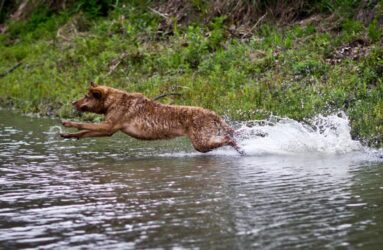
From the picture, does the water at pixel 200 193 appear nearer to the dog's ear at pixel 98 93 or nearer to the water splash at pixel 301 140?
the water splash at pixel 301 140

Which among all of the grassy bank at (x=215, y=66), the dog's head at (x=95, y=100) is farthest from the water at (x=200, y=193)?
the grassy bank at (x=215, y=66)

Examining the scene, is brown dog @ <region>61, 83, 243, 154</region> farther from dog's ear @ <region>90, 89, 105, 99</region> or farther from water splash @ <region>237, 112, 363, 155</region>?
water splash @ <region>237, 112, 363, 155</region>

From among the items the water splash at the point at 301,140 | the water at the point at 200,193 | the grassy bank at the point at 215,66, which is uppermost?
the grassy bank at the point at 215,66

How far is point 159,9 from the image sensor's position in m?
21.4

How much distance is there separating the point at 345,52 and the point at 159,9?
742cm

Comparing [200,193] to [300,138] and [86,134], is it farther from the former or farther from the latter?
[86,134]

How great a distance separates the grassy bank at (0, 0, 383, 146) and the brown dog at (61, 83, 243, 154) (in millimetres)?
2079

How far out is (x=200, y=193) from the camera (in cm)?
788

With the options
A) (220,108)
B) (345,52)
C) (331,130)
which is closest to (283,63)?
(345,52)

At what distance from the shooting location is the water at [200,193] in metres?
6.10

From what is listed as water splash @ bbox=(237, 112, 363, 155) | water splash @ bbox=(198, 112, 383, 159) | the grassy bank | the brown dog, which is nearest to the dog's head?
the brown dog

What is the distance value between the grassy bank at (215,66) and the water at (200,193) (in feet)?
3.78

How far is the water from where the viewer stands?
6102mm

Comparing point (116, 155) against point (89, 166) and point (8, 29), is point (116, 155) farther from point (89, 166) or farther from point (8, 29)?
point (8, 29)
